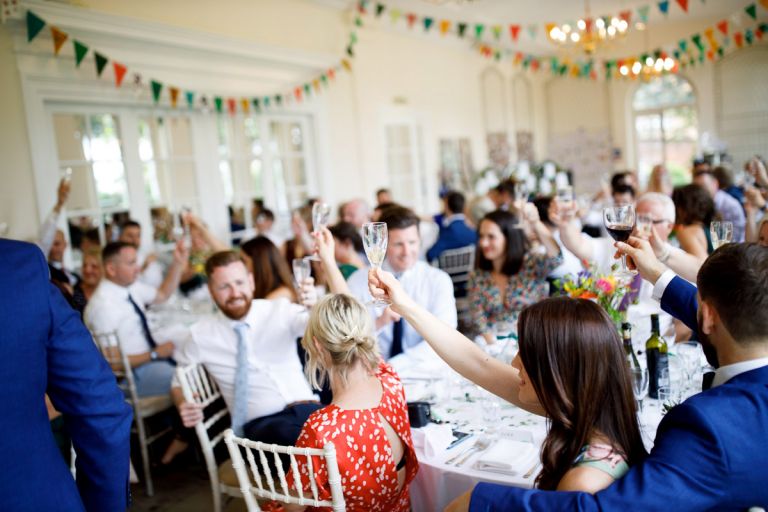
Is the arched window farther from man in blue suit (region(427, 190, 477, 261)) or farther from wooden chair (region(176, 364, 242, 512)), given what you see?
wooden chair (region(176, 364, 242, 512))

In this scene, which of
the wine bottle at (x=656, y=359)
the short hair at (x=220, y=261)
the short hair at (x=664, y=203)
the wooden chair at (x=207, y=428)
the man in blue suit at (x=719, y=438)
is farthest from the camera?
the short hair at (x=664, y=203)

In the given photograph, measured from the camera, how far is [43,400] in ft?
4.53

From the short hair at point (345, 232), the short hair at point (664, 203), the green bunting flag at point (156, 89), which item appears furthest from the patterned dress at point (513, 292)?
the green bunting flag at point (156, 89)

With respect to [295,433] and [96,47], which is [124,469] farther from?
[96,47]

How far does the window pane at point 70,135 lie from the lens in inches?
200

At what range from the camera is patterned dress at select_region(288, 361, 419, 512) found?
1.75 metres

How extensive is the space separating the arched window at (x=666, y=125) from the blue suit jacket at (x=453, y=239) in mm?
7778

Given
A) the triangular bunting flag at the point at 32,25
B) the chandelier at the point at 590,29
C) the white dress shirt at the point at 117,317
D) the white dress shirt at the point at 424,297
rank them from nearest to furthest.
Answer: the white dress shirt at the point at 424,297 → the white dress shirt at the point at 117,317 → the triangular bunting flag at the point at 32,25 → the chandelier at the point at 590,29

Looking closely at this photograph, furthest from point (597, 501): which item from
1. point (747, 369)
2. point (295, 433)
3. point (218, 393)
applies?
point (218, 393)

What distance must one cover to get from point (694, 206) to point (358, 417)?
314 centimetres

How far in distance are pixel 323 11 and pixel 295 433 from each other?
6090 millimetres

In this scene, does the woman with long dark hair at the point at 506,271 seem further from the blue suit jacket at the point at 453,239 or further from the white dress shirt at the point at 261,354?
the blue suit jacket at the point at 453,239

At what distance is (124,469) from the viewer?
1.49m

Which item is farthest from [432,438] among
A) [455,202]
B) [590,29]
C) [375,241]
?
[590,29]
